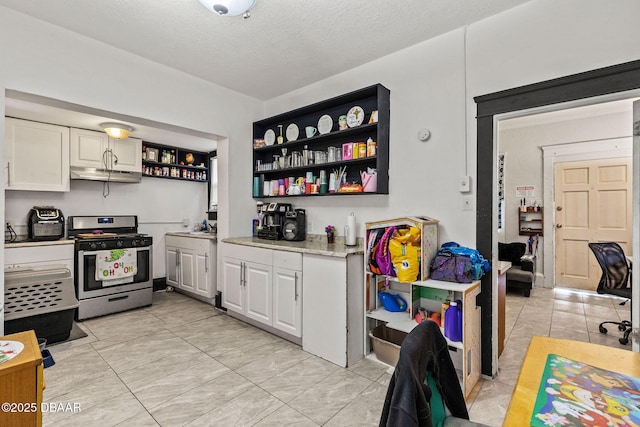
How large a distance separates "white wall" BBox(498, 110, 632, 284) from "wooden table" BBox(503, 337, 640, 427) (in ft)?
15.2

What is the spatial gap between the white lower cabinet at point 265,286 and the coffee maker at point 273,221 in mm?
320

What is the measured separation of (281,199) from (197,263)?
1.52 metres

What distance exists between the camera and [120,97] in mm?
2797

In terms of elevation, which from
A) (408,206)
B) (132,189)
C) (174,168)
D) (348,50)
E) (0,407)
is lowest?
(0,407)

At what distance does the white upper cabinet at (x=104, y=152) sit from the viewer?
13.4 ft

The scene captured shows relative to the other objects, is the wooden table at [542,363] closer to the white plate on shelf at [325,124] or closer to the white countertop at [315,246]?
the white countertop at [315,246]

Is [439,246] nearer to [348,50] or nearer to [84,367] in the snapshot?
[348,50]

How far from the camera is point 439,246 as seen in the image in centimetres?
256

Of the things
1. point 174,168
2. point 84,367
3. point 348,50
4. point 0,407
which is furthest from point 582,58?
point 174,168

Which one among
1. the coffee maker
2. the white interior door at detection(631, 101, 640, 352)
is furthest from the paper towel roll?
the white interior door at detection(631, 101, 640, 352)

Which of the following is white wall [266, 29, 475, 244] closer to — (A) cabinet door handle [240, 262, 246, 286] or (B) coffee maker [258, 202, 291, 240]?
(B) coffee maker [258, 202, 291, 240]

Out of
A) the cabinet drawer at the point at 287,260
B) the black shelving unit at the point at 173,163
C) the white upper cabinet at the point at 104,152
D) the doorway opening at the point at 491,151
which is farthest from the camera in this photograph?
the black shelving unit at the point at 173,163

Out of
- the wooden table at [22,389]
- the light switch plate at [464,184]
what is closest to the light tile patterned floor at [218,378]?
the wooden table at [22,389]

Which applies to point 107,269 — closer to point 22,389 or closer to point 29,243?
point 29,243
